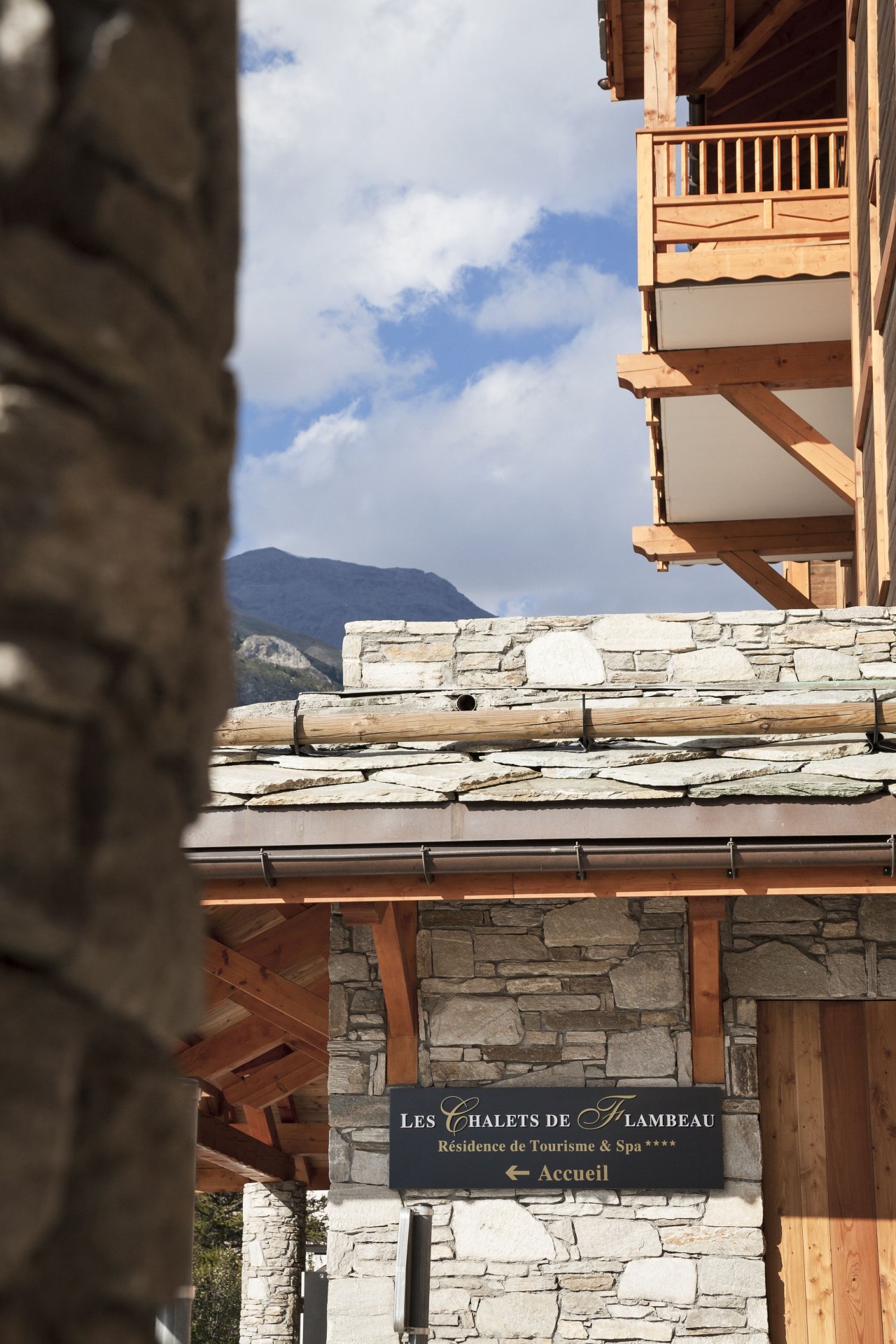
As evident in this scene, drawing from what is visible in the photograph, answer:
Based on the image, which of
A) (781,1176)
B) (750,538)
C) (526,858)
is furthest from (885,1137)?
(750,538)

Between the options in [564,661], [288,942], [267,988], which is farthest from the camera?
[564,661]

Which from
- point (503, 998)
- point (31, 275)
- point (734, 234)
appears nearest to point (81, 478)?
point (31, 275)

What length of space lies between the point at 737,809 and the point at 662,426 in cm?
688

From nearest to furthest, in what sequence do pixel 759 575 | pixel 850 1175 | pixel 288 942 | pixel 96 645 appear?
pixel 96 645, pixel 850 1175, pixel 288 942, pixel 759 575

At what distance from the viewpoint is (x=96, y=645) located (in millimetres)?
1204

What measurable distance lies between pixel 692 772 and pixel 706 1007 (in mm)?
1076

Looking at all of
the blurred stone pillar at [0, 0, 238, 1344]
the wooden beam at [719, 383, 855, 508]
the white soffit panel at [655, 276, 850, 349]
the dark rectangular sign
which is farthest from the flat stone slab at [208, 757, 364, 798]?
the wooden beam at [719, 383, 855, 508]

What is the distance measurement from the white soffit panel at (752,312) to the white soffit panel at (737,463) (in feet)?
1.94

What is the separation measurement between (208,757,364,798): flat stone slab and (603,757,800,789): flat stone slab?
1.19 metres

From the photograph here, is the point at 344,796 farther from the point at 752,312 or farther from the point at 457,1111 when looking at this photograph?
the point at 752,312

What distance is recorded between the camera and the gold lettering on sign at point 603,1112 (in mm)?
6012

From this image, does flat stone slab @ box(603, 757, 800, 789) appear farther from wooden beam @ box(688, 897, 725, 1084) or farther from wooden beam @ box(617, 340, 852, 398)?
wooden beam @ box(617, 340, 852, 398)

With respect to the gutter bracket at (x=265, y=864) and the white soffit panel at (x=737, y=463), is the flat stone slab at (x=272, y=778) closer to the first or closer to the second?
the gutter bracket at (x=265, y=864)

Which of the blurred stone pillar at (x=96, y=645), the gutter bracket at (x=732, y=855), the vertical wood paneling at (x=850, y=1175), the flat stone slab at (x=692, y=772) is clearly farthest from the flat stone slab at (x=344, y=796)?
the blurred stone pillar at (x=96, y=645)
